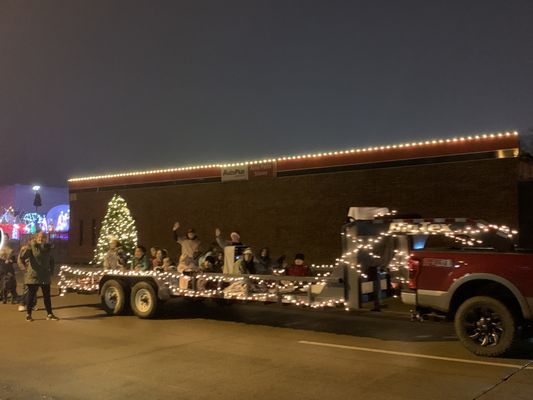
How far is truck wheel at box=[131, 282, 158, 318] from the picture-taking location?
1219cm

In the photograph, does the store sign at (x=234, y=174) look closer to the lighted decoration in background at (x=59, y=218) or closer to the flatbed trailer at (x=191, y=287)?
the flatbed trailer at (x=191, y=287)

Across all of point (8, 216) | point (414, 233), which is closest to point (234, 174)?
point (414, 233)

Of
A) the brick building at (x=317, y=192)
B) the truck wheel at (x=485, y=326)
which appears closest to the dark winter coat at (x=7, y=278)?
the brick building at (x=317, y=192)

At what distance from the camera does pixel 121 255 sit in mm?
13688

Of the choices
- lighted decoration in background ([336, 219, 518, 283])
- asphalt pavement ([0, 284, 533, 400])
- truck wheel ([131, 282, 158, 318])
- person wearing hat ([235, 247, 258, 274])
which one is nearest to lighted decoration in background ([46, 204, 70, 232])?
truck wheel ([131, 282, 158, 318])

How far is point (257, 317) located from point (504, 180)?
29.2 feet

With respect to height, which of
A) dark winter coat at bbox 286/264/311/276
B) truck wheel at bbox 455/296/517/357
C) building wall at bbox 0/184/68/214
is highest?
building wall at bbox 0/184/68/214

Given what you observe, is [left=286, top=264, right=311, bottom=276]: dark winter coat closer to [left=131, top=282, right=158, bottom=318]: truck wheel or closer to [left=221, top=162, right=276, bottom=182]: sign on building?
[left=131, top=282, right=158, bottom=318]: truck wheel

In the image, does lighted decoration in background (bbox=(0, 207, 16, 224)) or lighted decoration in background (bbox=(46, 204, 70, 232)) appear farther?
lighted decoration in background (bbox=(46, 204, 70, 232))

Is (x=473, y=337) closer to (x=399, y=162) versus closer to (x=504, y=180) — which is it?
(x=504, y=180)

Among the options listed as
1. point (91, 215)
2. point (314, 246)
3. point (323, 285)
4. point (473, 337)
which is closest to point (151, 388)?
point (323, 285)

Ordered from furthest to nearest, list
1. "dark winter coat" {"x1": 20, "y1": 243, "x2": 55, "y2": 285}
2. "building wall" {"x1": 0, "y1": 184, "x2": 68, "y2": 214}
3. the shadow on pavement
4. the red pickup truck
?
1. "building wall" {"x1": 0, "y1": 184, "x2": 68, "y2": 214}
2. "dark winter coat" {"x1": 20, "y1": 243, "x2": 55, "y2": 285}
3. the shadow on pavement
4. the red pickup truck

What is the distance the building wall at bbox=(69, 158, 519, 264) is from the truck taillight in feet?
28.7

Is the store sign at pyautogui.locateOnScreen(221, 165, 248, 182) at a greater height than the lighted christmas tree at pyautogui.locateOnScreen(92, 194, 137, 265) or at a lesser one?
greater
